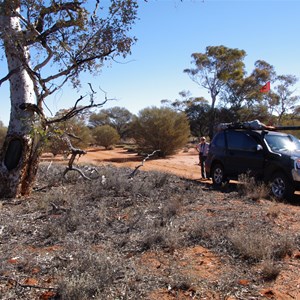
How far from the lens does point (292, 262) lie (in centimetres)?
511

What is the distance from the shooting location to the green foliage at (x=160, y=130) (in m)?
29.9

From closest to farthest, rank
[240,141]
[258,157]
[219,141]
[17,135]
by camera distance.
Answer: [17,135]
[258,157]
[240,141]
[219,141]

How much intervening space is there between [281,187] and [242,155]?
1.87 meters

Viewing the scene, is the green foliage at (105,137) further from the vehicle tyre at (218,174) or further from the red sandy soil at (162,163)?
the vehicle tyre at (218,174)

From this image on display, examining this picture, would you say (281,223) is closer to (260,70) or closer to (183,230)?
(183,230)

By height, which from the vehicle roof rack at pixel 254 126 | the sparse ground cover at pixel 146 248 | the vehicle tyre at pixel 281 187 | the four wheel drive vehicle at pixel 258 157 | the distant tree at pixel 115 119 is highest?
the distant tree at pixel 115 119

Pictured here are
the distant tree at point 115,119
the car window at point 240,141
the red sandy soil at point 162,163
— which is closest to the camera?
the car window at point 240,141

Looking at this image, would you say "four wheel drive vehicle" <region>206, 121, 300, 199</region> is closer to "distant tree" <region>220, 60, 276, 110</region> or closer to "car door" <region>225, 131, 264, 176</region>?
"car door" <region>225, 131, 264, 176</region>

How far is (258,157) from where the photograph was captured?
1127 cm

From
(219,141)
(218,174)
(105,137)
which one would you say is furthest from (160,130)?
(218,174)

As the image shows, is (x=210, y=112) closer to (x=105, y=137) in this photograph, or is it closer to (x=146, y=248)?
(x=105, y=137)

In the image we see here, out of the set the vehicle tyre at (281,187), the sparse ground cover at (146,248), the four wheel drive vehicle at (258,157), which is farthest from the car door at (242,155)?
the sparse ground cover at (146,248)

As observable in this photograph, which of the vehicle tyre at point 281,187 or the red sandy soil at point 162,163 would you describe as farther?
the red sandy soil at point 162,163

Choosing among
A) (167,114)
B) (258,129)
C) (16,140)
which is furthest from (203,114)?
(16,140)
